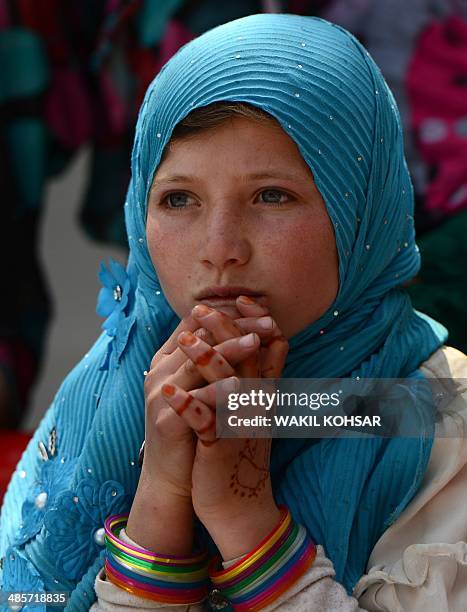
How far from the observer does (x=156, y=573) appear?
150cm

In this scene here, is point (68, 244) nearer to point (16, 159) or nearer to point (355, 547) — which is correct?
point (16, 159)

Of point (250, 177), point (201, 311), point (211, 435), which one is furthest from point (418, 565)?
point (250, 177)

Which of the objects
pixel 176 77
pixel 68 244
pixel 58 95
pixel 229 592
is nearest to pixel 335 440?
pixel 229 592

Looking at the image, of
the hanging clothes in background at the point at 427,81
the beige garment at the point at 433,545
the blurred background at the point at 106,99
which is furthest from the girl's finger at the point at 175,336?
the hanging clothes in background at the point at 427,81

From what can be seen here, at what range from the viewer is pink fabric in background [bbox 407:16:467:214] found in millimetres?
3148

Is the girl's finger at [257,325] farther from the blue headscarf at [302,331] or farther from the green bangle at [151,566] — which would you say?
the green bangle at [151,566]

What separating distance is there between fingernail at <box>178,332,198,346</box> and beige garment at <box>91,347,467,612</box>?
310mm

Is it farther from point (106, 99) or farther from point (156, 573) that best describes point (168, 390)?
point (106, 99)

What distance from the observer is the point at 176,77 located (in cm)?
161

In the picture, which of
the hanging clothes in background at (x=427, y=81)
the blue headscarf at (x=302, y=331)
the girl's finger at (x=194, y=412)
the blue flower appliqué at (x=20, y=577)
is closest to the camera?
the girl's finger at (x=194, y=412)

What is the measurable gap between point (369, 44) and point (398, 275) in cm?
170

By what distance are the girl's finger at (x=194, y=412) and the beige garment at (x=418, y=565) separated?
0.71ft

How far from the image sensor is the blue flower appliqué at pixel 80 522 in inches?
64.8

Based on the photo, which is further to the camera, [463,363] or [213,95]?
[463,363]
